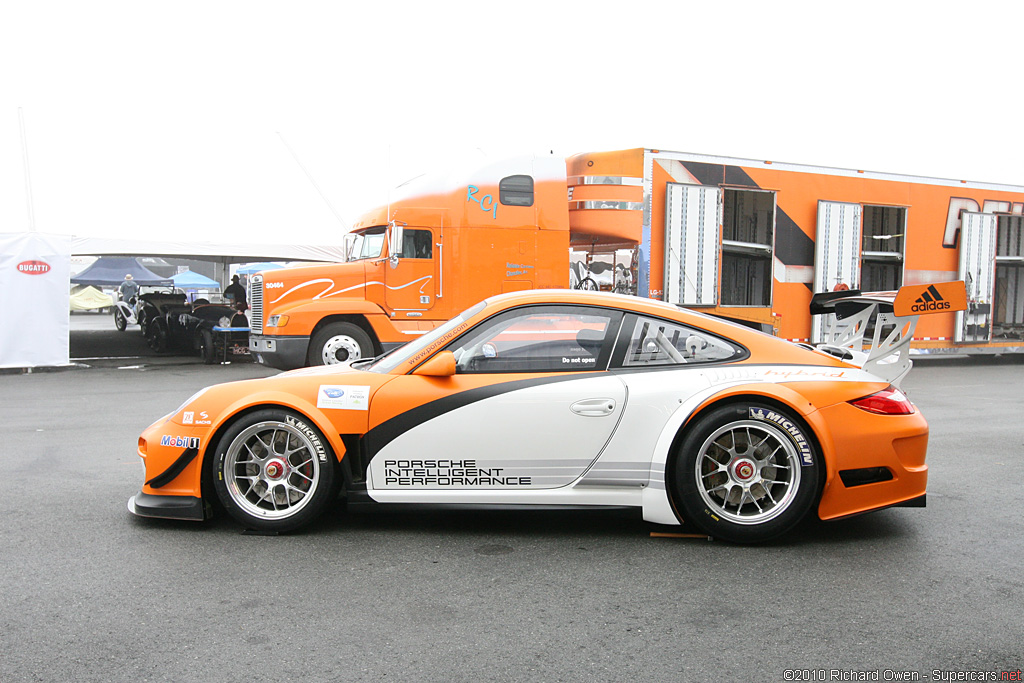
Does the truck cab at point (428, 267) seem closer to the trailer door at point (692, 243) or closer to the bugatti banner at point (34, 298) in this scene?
the trailer door at point (692, 243)

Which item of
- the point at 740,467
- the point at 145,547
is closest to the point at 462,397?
the point at 740,467

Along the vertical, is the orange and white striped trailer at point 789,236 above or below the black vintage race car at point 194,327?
above

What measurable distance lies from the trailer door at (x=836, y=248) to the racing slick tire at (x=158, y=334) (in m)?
13.4

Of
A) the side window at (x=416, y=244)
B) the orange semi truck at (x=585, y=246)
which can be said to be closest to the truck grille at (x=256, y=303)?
the orange semi truck at (x=585, y=246)

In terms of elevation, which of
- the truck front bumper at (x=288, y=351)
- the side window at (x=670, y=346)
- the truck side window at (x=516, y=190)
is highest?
the truck side window at (x=516, y=190)

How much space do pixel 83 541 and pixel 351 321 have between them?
729cm

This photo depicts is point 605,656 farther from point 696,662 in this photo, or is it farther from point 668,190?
point 668,190

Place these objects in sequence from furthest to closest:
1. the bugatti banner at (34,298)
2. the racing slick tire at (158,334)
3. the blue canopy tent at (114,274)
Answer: the blue canopy tent at (114,274) → the racing slick tire at (158,334) → the bugatti banner at (34,298)

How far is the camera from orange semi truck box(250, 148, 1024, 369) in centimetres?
1077

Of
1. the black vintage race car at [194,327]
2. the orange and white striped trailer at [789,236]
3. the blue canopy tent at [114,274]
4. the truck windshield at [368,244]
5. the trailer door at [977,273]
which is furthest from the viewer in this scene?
the blue canopy tent at [114,274]

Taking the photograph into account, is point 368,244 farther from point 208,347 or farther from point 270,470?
point 270,470

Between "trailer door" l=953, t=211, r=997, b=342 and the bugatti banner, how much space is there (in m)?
15.9

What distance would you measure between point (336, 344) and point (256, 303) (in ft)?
5.62

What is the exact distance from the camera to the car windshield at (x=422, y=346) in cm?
404
